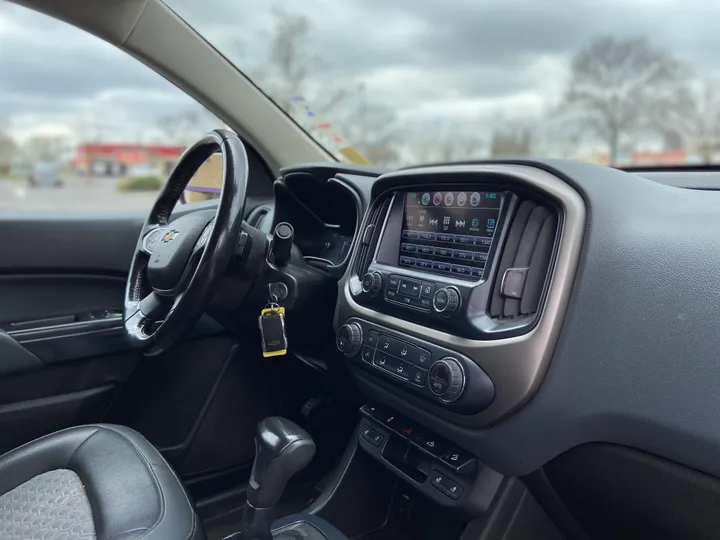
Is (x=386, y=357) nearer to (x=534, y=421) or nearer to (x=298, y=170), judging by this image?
(x=534, y=421)

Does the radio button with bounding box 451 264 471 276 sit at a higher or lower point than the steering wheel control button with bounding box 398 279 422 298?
higher

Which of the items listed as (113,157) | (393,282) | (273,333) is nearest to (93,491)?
(273,333)

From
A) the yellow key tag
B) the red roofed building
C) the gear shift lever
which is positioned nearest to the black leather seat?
the gear shift lever

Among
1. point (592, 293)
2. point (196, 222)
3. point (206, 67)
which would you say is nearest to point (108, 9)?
point (206, 67)

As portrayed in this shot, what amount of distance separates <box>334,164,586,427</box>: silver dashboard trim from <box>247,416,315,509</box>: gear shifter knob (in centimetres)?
28

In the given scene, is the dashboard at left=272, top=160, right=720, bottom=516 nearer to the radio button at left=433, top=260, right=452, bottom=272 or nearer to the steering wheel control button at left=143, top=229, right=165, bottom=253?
the radio button at left=433, top=260, right=452, bottom=272

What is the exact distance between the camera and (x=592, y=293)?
3.32ft

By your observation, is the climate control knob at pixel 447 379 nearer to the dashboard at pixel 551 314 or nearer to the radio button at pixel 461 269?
the dashboard at pixel 551 314

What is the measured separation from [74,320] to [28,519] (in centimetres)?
84

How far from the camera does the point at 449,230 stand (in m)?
1.26

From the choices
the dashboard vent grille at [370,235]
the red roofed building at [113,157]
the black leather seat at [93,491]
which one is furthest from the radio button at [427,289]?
the red roofed building at [113,157]

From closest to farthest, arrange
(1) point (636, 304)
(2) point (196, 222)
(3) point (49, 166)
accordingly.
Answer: (1) point (636, 304) < (2) point (196, 222) < (3) point (49, 166)

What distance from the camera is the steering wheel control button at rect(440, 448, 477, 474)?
1.26 metres

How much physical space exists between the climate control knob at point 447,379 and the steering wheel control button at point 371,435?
0.38 metres
